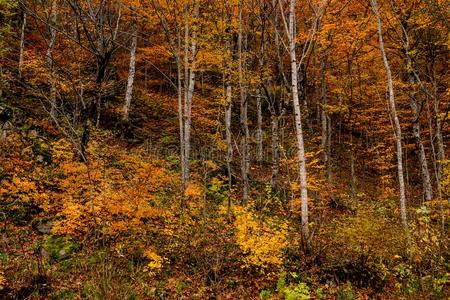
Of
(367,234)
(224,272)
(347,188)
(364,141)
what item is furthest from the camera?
(364,141)

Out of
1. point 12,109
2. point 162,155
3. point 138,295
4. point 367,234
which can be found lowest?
point 138,295

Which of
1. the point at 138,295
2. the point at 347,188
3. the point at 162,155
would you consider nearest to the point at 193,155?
the point at 162,155

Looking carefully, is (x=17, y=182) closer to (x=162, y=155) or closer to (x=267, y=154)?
(x=162, y=155)

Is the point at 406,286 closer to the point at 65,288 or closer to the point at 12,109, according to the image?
the point at 65,288

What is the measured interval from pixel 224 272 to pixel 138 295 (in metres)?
2.22

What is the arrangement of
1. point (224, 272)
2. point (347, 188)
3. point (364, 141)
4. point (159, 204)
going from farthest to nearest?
point (364, 141), point (347, 188), point (159, 204), point (224, 272)

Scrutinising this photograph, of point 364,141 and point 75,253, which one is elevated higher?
point 364,141

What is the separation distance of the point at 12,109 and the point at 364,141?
24.2 meters

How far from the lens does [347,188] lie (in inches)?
842

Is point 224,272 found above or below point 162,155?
below

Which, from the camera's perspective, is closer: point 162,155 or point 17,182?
point 17,182

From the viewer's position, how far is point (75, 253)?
30.1 ft

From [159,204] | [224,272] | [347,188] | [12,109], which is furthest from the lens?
[347,188]

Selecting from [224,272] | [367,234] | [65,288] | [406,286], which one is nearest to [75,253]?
[65,288]
